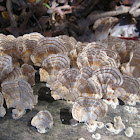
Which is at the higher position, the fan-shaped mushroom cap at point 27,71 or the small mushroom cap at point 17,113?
the fan-shaped mushroom cap at point 27,71

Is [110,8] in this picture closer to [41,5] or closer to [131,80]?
[41,5]

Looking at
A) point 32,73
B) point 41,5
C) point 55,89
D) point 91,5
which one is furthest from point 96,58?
point 91,5

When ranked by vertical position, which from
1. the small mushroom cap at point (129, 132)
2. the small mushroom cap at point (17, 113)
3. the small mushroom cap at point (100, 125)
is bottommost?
the small mushroom cap at point (129, 132)

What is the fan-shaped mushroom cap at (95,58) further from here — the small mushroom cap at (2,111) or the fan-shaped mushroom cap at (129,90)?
the small mushroom cap at (2,111)

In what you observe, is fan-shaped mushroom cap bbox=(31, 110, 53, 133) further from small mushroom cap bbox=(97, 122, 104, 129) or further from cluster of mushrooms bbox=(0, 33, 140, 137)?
small mushroom cap bbox=(97, 122, 104, 129)

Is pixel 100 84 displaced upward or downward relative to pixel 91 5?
downward

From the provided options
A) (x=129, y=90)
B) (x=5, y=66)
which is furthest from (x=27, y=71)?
(x=129, y=90)

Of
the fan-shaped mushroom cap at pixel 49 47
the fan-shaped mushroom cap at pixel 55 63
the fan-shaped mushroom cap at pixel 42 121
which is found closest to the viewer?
the fan-shaped mushroom cap at pixel 42 121

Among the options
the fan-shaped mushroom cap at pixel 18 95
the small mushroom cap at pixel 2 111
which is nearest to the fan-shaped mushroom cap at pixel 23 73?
the fan-shaped mushroom cap at pixel 18 95

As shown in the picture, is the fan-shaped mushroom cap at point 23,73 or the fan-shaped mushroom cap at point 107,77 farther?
the fan-shaped mushroom cap at point 23,73
